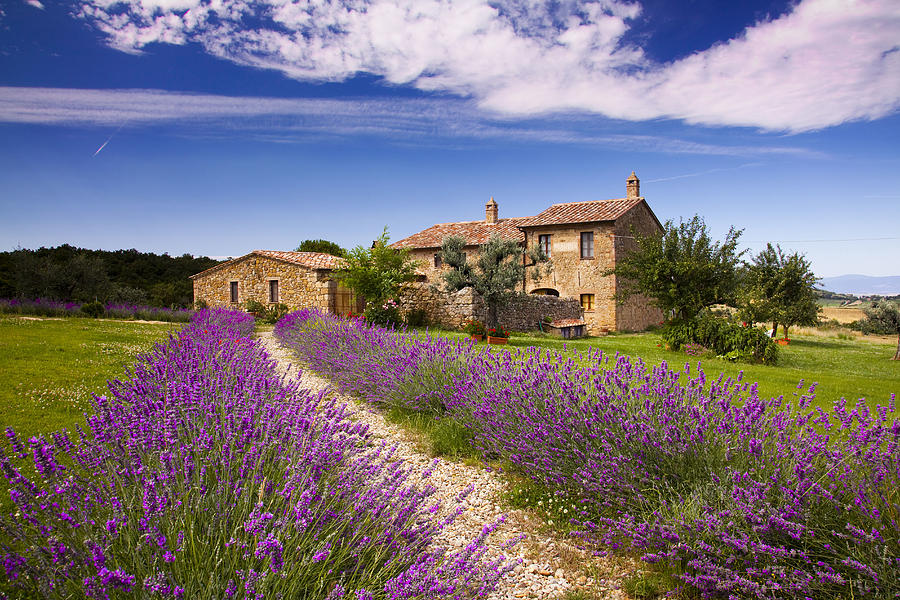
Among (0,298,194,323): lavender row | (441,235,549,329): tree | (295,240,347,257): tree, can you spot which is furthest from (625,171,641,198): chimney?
(295,240,347,257): tree

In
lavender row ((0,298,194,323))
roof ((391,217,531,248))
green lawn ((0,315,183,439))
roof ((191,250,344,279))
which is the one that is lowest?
green lawn ((0,315,183,439))

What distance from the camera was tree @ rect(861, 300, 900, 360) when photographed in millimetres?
24953

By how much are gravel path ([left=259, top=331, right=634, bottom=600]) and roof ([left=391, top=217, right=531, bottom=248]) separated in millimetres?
18908

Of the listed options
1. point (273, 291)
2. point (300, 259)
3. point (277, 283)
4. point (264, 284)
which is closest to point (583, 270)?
point (300, 259)

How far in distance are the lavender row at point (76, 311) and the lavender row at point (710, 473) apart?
17992 mm

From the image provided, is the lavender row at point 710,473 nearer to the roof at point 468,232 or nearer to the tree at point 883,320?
the roof at point 468,232

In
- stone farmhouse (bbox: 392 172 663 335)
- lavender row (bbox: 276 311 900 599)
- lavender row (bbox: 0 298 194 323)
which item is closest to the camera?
lavender row (bbox: 276 311 900 599)

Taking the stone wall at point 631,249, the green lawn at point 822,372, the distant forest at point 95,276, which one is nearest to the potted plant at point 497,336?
the green lawn at point 822,372

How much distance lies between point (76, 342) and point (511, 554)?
10.1 m

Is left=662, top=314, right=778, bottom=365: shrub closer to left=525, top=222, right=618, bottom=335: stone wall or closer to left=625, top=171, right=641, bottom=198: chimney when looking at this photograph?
left=525, top=222, right=618, bottom=335: stone wall

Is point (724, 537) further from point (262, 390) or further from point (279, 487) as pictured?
point (262, 390)

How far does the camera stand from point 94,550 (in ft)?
4.41

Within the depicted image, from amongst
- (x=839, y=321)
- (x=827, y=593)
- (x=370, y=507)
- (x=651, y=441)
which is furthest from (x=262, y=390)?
(x=839, y=321)

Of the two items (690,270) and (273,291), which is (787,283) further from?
(273,291)
